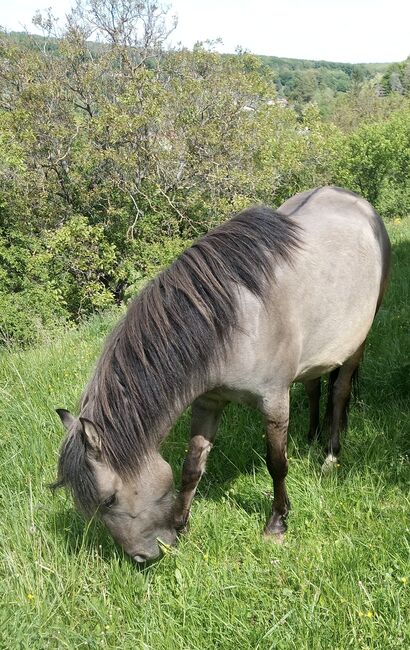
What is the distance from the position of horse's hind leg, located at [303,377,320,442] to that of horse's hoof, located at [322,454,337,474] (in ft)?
0.92

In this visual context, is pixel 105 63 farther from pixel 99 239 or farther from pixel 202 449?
pixel 202 449

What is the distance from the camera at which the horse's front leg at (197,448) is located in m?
2.86

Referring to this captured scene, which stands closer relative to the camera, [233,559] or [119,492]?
[119,492]

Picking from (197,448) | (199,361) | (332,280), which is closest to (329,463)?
(197,448)

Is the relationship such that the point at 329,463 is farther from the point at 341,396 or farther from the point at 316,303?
the point at 316,303

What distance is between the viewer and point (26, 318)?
10.5 metres

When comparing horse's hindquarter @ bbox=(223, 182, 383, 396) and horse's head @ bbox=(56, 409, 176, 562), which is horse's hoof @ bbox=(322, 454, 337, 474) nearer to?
horse's hindquarter @ bbox=(223, 182, 383, 396)

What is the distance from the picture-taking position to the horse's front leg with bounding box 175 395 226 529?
286cm

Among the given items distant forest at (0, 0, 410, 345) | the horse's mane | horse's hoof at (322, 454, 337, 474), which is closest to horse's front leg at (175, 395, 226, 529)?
the horse's mane

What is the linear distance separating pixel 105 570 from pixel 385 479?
1.67 meters

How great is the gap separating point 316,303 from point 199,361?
2.95 ft

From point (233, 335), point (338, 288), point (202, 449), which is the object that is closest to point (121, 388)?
point (233, 335)

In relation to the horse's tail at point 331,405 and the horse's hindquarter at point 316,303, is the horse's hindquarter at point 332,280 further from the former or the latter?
the horse's tail at point 331,405

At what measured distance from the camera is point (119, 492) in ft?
7.52
